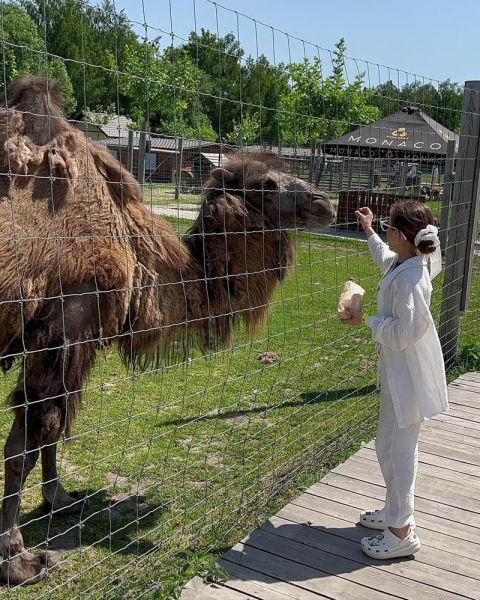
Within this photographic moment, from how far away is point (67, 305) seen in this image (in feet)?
12.7

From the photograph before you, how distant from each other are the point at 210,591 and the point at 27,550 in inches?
44.5

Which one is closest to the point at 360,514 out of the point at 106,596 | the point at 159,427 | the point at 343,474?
the point at 343,474

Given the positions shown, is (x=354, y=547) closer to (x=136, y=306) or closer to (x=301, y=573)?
(x=301, y=573)

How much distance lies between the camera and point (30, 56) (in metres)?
6.45

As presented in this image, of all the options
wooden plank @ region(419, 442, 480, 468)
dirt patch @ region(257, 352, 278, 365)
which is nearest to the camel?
wooden plank @ region(419, 442, 480, 468)

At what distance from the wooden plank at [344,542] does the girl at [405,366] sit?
8cm

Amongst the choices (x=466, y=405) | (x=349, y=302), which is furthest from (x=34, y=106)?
(x=466, y=405)

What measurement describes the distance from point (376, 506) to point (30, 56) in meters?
4.79

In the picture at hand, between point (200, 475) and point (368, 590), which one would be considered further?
point (200, 475)

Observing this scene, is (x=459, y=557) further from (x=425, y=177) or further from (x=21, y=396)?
(x=425, y=177)

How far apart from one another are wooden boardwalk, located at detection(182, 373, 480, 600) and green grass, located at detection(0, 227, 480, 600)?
25cm

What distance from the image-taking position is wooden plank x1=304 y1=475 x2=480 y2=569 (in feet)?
13.6

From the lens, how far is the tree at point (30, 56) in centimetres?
311

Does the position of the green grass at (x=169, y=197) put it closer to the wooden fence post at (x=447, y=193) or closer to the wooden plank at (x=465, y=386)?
the wooden fence post at (x=447, y=193)
